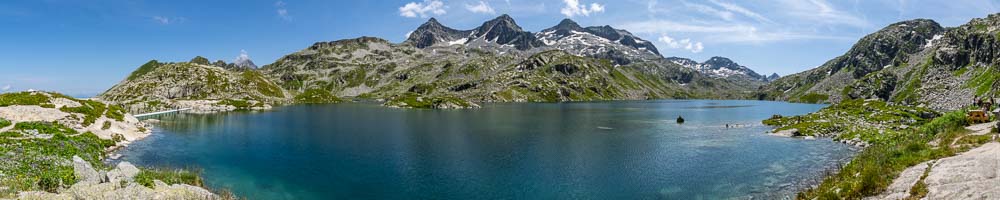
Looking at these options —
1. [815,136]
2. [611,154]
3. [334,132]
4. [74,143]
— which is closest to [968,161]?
[611,154]

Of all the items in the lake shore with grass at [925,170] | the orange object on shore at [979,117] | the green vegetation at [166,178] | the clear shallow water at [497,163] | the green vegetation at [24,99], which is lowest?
the clear shallow water at [497,163]

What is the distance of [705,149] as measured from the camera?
80250mm

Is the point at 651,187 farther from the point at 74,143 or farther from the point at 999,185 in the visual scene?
the point at 74,143

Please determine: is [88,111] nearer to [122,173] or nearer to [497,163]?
[122,173]

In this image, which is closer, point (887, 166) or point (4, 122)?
point (887, 166)

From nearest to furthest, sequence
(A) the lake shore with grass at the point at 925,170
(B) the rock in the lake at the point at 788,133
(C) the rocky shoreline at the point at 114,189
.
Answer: (A) the lake shore with grass at the point at 925,170
(C) the rocky shoreline at the point at 114,189
(B) the rock in the lake at the point at 788,133

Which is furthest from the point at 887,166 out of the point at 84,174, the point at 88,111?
the point at 88,111

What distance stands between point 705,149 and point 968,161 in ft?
161

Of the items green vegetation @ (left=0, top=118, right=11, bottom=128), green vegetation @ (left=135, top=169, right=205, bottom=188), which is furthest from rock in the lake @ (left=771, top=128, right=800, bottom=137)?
green vegetation @ (left=0, top=118, right=11, bottom=128)

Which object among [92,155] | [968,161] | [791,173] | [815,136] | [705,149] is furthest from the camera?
[815,136]

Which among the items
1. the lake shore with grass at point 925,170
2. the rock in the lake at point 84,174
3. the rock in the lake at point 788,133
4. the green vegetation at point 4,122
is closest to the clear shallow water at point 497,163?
the rock in the lake at point 788,133

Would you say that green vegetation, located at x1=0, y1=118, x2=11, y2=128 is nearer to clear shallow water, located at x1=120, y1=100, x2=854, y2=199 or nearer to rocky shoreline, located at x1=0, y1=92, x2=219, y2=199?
rocky shoreline, located at x1=0, y1=92, x2=219, y2=199

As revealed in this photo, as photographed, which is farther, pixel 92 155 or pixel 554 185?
pixel 92 155

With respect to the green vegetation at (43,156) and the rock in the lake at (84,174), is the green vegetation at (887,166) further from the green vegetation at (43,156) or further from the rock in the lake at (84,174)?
the green vegetation at (43,156)
